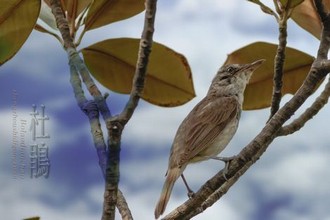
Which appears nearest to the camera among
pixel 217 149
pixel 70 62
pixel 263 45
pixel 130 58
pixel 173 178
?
pixel 70 62

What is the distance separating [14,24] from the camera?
212 centimetres

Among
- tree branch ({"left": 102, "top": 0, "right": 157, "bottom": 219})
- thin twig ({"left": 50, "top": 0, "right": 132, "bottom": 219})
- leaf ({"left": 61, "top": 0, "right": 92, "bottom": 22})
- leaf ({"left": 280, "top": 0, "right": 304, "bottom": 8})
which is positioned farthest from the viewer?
leaf ({"left": 61, "top": 0, "right": 92, "bottom": 22})

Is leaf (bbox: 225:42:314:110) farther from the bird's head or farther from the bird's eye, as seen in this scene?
the bird's eye

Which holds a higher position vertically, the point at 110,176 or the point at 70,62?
the point at 70,62

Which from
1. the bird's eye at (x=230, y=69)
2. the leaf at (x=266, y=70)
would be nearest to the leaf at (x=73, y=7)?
the leaf at (x=266, y=70)

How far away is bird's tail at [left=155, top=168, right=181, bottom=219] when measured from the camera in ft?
6.95

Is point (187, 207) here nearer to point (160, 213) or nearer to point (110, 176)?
point (160, 213)

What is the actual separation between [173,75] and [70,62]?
1.58ft

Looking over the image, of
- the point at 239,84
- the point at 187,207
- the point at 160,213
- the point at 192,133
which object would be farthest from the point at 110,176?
the point at 239,84

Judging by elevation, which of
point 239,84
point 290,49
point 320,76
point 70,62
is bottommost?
point 320,76

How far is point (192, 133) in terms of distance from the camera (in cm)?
310

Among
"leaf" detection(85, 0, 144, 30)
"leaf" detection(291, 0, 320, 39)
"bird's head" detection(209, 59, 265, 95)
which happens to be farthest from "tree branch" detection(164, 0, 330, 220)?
"bird's head" detection(209, 59, 265, 95)

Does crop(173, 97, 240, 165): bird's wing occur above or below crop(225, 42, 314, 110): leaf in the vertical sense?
above

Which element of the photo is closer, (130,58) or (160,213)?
(160,213)
